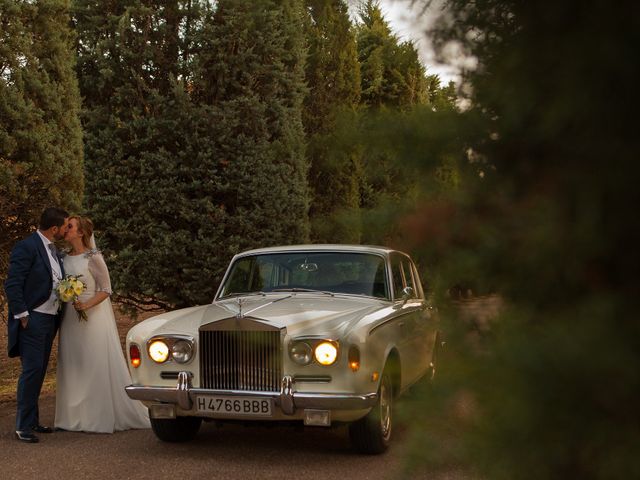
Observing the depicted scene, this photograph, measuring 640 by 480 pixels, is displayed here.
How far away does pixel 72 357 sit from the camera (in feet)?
23.8

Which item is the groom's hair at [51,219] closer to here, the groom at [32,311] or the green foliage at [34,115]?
the groom at [32,311]

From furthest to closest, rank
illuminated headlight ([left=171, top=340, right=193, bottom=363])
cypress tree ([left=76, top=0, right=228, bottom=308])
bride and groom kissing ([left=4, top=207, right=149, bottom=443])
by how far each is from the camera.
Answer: cypress tree ([left=76, top=0, right=228, bottom=308]) < bride and groom kissing ([left=4, top=207, right=149, bottom=443]) < illuminated headlight ([left=171, top=340, right=193, bottom=363])

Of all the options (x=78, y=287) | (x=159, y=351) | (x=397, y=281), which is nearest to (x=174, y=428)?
(x=159, y=351)

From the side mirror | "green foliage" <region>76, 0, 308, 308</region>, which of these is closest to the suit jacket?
the side mirror

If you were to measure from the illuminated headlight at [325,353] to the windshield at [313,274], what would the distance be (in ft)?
4.73

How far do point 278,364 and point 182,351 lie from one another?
86 centimetres

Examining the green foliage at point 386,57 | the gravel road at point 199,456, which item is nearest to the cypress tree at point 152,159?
the gravel road at point 199,456

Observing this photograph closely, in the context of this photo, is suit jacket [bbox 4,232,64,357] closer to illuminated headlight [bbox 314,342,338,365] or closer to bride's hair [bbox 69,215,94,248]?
bride's hair [bbox 69,215,94,248]

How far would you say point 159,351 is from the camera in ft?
19.6

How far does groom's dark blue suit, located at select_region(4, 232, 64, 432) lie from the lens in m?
6.61

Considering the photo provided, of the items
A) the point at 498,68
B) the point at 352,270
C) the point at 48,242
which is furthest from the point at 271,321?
the point at 498,68

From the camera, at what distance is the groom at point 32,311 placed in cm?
661

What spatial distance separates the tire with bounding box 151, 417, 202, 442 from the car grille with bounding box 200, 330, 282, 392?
688 millimetres

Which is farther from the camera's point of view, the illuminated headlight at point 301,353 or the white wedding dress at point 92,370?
the white wedding dress at point 92,370
